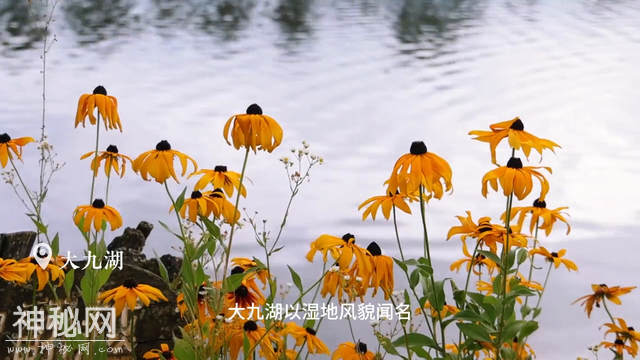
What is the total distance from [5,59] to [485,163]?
11.1 ft

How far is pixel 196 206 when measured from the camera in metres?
0.99

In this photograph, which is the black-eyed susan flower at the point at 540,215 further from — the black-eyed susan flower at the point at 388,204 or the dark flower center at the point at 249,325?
the dark flower center at the point at 249,325

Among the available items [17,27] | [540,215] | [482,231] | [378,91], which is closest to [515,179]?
[482,231]

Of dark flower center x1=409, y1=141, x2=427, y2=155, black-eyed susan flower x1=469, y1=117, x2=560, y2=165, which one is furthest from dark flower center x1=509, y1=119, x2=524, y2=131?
dark flower center x1=409, y1=141, x2=427, y2=155

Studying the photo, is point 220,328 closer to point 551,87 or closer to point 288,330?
point 288,330

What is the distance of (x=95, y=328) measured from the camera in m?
1.10

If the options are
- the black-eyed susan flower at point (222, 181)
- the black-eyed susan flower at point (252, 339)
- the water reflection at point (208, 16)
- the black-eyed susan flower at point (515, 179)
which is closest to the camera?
the black-eyed susan flower at point (515, 179)

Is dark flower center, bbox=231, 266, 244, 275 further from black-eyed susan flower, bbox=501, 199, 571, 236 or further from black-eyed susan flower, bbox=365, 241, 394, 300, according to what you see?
black-eyed susan flower, bbox=501, 199, 571, 236

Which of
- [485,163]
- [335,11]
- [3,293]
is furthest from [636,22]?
[3,293]

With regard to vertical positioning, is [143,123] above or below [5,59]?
below

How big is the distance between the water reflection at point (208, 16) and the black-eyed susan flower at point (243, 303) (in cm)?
513

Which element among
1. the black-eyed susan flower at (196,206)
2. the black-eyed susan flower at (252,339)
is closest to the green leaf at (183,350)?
the black-eyed susan flower at (252,339)

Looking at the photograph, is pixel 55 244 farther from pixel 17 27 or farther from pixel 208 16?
pixel 208 16

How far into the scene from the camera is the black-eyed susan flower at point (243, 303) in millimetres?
943
